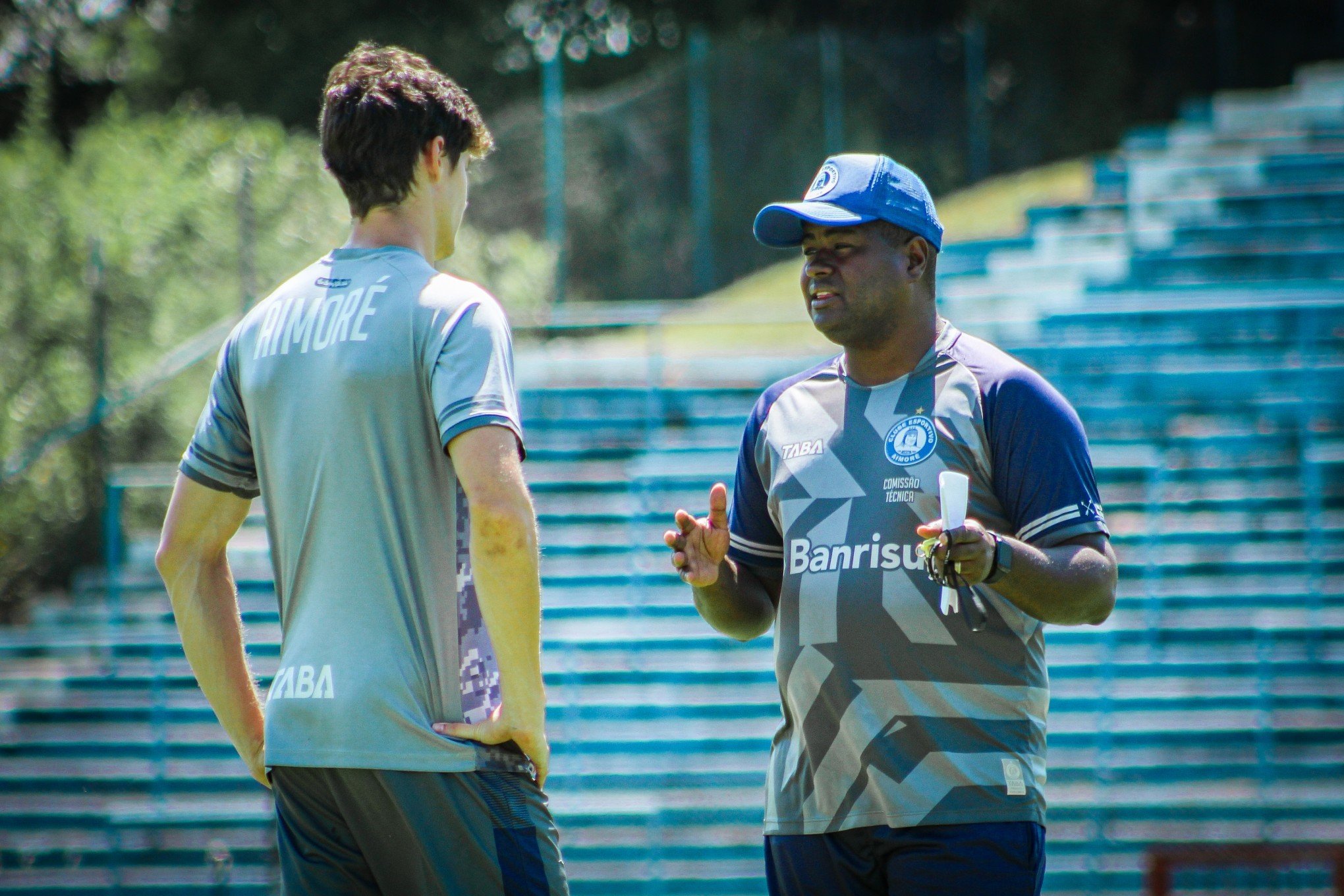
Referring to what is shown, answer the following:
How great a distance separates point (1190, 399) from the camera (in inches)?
333

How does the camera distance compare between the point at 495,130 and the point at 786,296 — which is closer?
the point at 786,296

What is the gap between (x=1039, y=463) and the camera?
2188mm

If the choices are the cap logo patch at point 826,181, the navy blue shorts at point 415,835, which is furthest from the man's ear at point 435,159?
the navy blue shorts at point 415,835

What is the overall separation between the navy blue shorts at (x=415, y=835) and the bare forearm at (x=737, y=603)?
21.3 inches

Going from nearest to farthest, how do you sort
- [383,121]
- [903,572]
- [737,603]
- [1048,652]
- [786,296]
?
[383,121] < [903,572] < [737,603] < [1048,652] < [786,296]

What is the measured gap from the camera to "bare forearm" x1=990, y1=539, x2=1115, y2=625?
2.08 meters

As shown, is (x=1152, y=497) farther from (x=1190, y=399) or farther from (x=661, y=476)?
(x=661, y=476)

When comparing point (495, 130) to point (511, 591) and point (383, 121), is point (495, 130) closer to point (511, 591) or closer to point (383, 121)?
point (383, 121)

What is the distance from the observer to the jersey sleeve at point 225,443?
84.0 inches

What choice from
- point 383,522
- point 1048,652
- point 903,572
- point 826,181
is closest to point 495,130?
point 1048,652

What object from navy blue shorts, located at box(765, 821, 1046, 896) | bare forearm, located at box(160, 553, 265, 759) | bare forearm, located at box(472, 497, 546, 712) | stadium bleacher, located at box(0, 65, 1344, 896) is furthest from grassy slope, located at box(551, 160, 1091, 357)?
bare forearm, located at box(472, 497, 546, 712)

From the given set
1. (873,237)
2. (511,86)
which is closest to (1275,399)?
(873,237)

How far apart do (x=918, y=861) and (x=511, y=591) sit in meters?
0.77

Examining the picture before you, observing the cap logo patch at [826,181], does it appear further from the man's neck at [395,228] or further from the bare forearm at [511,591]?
the bare forearm at [511,591]
